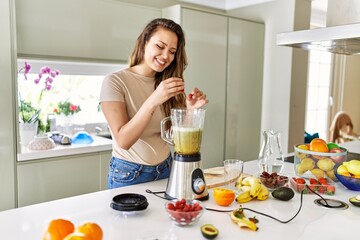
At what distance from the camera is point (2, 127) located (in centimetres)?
216

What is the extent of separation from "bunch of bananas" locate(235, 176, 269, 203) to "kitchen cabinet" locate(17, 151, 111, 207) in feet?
4.83

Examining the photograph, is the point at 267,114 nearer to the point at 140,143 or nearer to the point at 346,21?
the point at 346,21

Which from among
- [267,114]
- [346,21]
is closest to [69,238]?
[346,21]

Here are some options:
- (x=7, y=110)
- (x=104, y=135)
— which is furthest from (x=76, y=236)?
(x=104, y=135)

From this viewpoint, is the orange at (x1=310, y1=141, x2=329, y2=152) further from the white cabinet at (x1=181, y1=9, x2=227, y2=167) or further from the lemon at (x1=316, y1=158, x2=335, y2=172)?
the white cabinet at (x1=181, y1=9, x2=227, y2=167)

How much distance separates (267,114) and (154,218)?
2.61 m

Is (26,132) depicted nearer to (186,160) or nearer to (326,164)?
(186,160)

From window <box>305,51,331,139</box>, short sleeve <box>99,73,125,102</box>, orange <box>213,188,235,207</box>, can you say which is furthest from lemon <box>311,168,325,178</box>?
window <box>305,51,331,139</box>

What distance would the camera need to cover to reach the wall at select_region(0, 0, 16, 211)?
2.13m

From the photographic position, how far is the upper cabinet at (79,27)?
231 cm

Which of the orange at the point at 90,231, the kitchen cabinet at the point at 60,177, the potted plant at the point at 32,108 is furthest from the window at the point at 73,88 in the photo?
the orange at the point at 90,231

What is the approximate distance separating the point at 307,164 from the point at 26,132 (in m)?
1.89

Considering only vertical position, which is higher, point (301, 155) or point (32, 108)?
point (32, 108)

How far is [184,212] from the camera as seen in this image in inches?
39.6
